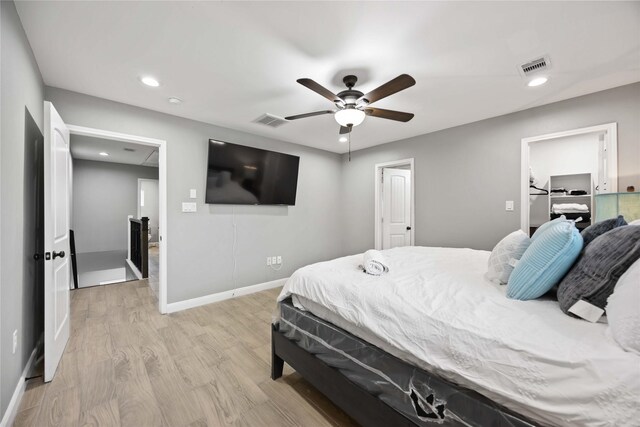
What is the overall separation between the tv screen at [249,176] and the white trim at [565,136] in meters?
3.11

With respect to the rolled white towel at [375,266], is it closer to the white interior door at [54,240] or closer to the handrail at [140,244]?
the white interior door at [54,240]

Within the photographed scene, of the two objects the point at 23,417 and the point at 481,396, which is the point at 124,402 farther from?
the point at 481,396

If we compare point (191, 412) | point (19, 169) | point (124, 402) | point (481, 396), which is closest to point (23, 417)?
point (124, 402)

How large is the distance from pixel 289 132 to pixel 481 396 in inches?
144

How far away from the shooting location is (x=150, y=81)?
7.84ft

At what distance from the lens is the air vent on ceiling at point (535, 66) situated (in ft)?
6.75

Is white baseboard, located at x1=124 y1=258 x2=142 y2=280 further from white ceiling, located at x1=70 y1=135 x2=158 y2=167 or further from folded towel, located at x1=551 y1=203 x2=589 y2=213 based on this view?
folded towel, located at x1=551 y1=203 x2=589 y2=213

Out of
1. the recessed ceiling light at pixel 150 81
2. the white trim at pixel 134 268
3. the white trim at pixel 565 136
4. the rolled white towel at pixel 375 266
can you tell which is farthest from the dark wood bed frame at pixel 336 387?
the white trim at pixel 134 268

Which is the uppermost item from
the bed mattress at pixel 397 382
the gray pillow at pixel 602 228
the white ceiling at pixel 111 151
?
the white ceiling at pixel 111 151

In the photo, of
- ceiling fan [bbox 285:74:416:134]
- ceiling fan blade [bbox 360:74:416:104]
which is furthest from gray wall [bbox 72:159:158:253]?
ceiling fan blade [bbox 360:74:416:104]

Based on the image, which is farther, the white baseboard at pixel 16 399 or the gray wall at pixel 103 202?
the gray wall at pixel 103 202

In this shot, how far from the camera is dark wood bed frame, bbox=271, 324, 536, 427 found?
1170 mm

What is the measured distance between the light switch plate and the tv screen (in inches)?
7.5

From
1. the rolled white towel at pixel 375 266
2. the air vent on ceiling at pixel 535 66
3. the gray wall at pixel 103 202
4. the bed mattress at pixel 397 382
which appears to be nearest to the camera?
the bed mattress at pixel 397 382
